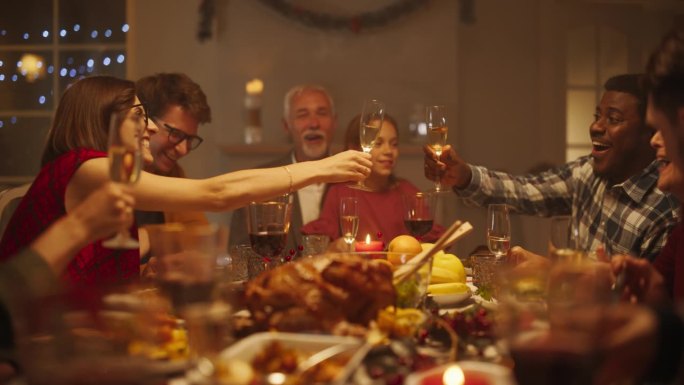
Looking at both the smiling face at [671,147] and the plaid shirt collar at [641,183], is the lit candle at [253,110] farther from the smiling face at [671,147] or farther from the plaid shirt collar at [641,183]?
the smiling face at [671,147]

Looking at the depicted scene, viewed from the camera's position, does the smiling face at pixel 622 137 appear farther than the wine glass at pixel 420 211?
Yes

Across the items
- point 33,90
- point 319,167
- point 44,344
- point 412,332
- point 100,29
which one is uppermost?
point 100,29

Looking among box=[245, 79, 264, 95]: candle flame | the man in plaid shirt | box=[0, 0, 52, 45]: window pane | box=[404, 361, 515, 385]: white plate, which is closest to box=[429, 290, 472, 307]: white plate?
box=[404, 361, 515, 385]: white plate

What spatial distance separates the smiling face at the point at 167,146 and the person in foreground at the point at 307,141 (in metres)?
1.01

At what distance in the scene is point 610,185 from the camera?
9.12 ft

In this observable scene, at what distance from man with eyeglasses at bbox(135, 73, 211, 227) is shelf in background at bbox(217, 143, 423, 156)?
4.82ft

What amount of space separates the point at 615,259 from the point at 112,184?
1017 mm

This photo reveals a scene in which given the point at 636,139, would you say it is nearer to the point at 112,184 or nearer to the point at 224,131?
the point at 112,184

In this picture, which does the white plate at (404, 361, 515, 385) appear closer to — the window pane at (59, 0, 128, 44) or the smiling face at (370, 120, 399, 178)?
the smiling face at (370, 120, 399, 178)

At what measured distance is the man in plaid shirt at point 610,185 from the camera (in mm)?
2516

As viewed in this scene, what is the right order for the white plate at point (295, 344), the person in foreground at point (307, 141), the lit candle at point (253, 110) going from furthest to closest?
the lit candle at point (253, 110), the person in foreground at point (307, 141), the white plate at point (295, 344)

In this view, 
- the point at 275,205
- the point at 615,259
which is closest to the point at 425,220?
the point at 275,205

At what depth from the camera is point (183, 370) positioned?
112cm

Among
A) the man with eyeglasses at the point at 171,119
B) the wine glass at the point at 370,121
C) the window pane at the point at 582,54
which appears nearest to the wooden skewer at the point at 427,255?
the wine glass at the point at 370,121
